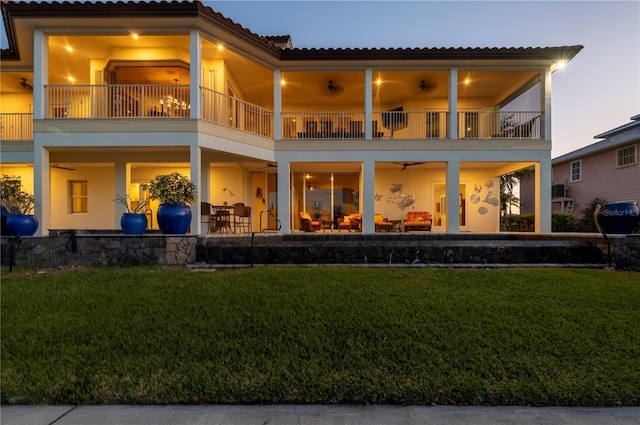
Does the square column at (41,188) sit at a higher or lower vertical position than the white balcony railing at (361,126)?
lower

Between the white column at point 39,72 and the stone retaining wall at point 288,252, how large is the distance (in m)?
4.14

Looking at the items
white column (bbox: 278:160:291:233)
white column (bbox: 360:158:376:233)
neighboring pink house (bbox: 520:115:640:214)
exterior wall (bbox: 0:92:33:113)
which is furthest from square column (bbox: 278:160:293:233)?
neighboring pink house (bbox: 520:115:640:214)

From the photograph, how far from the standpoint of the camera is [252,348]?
3.28 metres

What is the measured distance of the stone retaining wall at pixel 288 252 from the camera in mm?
6613

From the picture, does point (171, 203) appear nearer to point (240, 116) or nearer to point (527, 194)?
point (240, 116)

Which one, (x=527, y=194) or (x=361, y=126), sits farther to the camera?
(x=527, y=194)

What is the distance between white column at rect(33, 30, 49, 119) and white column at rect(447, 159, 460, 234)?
42.2 ft

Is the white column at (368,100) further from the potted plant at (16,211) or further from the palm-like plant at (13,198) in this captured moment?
the palm-like plant at (13,198)

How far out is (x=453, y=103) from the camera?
1103 centimetres

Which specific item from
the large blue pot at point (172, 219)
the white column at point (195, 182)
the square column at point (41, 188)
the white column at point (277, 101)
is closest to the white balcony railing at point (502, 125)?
the white column at point (277, 101)

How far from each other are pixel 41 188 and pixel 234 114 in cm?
581

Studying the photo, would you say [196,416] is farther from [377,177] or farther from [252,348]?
[377,177]

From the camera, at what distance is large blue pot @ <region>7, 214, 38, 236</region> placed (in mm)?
7425

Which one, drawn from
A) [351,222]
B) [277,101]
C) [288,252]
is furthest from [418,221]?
[288,252]
